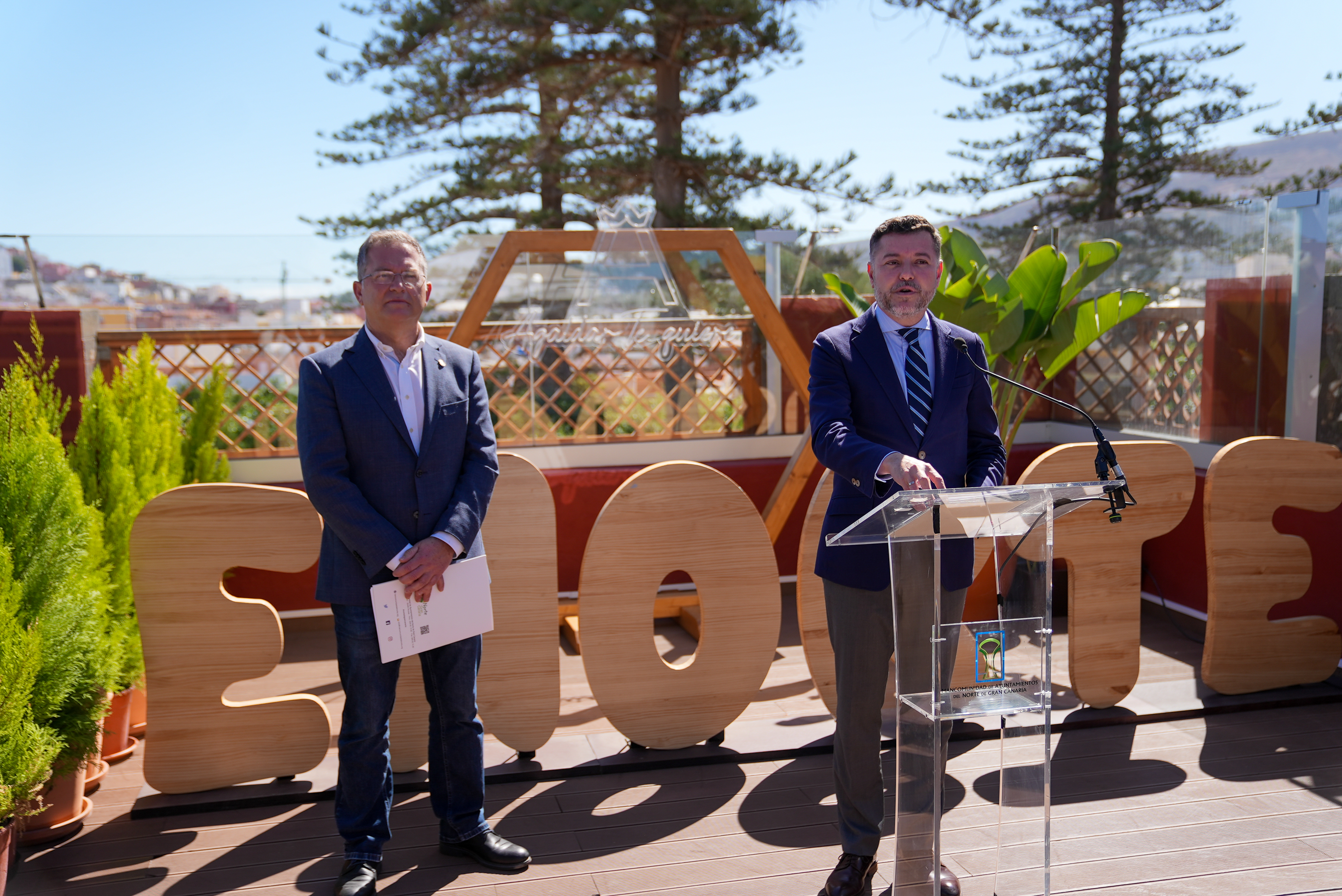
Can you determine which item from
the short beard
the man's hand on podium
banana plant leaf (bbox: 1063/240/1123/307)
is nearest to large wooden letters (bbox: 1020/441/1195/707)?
banana plant leaf (bbox: 1063/240/1123/307)

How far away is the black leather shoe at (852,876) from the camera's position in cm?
175

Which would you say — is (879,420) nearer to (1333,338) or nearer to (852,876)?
(852,876)

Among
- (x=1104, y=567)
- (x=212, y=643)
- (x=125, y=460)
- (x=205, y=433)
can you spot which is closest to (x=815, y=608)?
(x=1104, y=567)

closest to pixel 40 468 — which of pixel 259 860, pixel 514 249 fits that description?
pixel 259 860

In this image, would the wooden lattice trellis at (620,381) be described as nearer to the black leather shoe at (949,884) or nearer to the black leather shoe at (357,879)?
the black leather shoe at (357,879)

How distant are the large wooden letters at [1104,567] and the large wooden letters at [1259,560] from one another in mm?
147

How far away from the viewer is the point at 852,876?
5.74 feet

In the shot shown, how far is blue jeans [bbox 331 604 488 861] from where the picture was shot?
1.85 meters

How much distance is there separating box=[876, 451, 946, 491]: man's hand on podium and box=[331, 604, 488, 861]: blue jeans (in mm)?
962

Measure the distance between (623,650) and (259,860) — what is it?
96cm

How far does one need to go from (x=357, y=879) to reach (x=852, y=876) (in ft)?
3.08

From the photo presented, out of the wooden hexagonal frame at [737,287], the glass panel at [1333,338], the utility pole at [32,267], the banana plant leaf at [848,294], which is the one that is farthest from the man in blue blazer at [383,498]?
the glass panel at [1333,338]

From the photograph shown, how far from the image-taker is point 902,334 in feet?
5.76

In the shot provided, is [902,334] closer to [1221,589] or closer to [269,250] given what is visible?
[1221,589]
